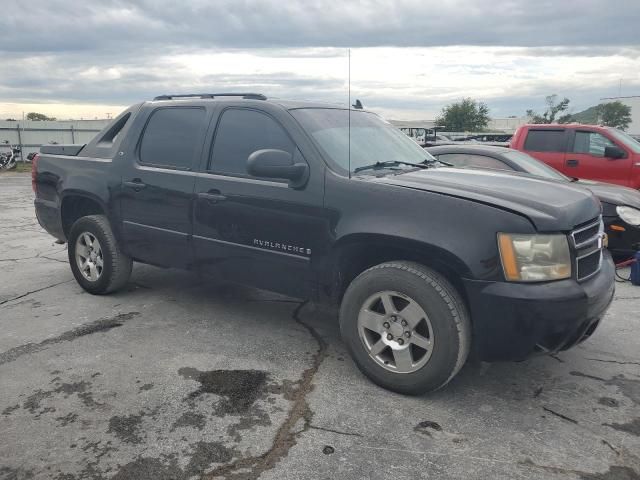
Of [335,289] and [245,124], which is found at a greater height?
[245,124]

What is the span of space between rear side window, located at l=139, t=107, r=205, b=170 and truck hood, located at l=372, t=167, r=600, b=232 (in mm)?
1683

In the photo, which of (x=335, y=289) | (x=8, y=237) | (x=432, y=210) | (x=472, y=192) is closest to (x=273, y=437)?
(x=335, y=289)

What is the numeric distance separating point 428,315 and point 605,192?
4370mm

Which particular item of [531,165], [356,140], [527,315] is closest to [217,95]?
[356,140]

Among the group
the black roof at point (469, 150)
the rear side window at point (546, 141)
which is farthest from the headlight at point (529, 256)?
the rear side window at point (546, 141)

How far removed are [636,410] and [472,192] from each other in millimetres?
1564

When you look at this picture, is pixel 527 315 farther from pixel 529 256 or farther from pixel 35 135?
pixel 35 135

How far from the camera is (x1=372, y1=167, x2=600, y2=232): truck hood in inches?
121

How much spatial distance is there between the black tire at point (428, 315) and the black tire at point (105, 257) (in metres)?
2.53

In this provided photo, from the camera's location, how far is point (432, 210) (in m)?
3.19

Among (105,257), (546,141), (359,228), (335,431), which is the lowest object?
(335,431)

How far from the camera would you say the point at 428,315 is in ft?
10.4

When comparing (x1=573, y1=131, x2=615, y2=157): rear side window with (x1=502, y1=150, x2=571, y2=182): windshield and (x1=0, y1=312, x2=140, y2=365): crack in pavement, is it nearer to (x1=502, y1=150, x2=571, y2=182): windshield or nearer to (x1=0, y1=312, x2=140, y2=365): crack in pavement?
(x1=502, y1=150, x2=571, y2=182): windshield

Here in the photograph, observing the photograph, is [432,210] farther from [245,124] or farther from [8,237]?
[8,237]
